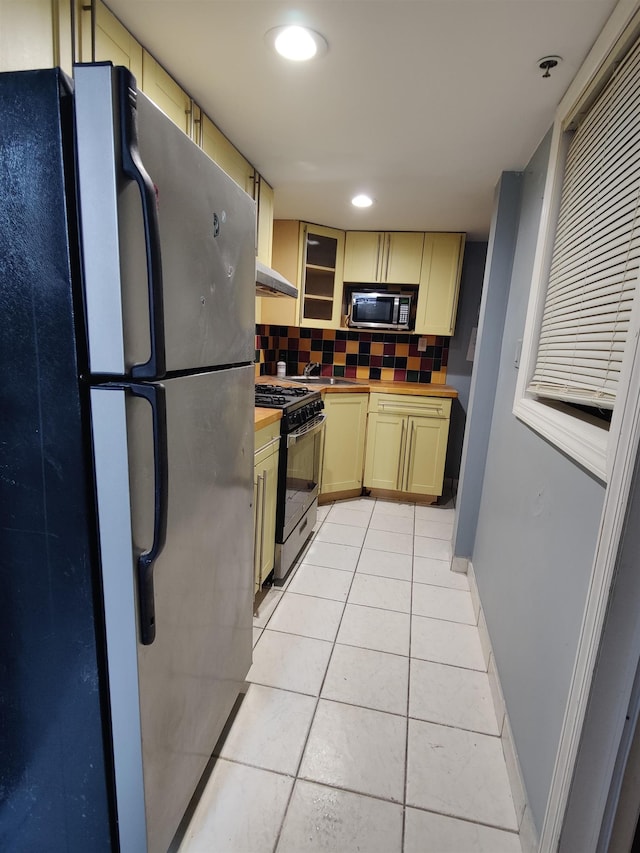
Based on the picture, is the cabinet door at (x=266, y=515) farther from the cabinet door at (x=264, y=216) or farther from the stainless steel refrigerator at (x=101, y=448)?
the cabinet door at (x=264, y=216)

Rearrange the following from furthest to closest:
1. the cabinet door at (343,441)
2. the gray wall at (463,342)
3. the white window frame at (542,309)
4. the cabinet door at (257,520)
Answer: the gray wall at (463,342), the cabinet door at (343,441), the cabinet door at (257,520), the white window frame at (542,309)

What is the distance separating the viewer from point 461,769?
4.23ft

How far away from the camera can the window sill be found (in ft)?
2.98

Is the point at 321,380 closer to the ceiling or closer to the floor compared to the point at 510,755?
closer to the ceiling

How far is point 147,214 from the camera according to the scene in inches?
25.5

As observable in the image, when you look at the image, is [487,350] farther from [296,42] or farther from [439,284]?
[296,42]

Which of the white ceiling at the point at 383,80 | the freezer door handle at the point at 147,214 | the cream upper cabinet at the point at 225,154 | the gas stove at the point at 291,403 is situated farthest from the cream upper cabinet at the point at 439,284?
the freezer door handle at the point at 147,214

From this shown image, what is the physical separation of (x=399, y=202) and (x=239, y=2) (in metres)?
1.71

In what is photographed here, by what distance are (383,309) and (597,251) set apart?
7.82ft

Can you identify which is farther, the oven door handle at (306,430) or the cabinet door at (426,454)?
the cabinet door at (426,454)

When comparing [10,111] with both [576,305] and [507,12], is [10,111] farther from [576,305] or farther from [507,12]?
[576,305]

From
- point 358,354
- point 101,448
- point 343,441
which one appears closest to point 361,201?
point 358,354

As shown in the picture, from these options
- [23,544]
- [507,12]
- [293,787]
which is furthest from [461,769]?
[507,12]

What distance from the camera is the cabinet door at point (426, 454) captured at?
3328 millimetres
